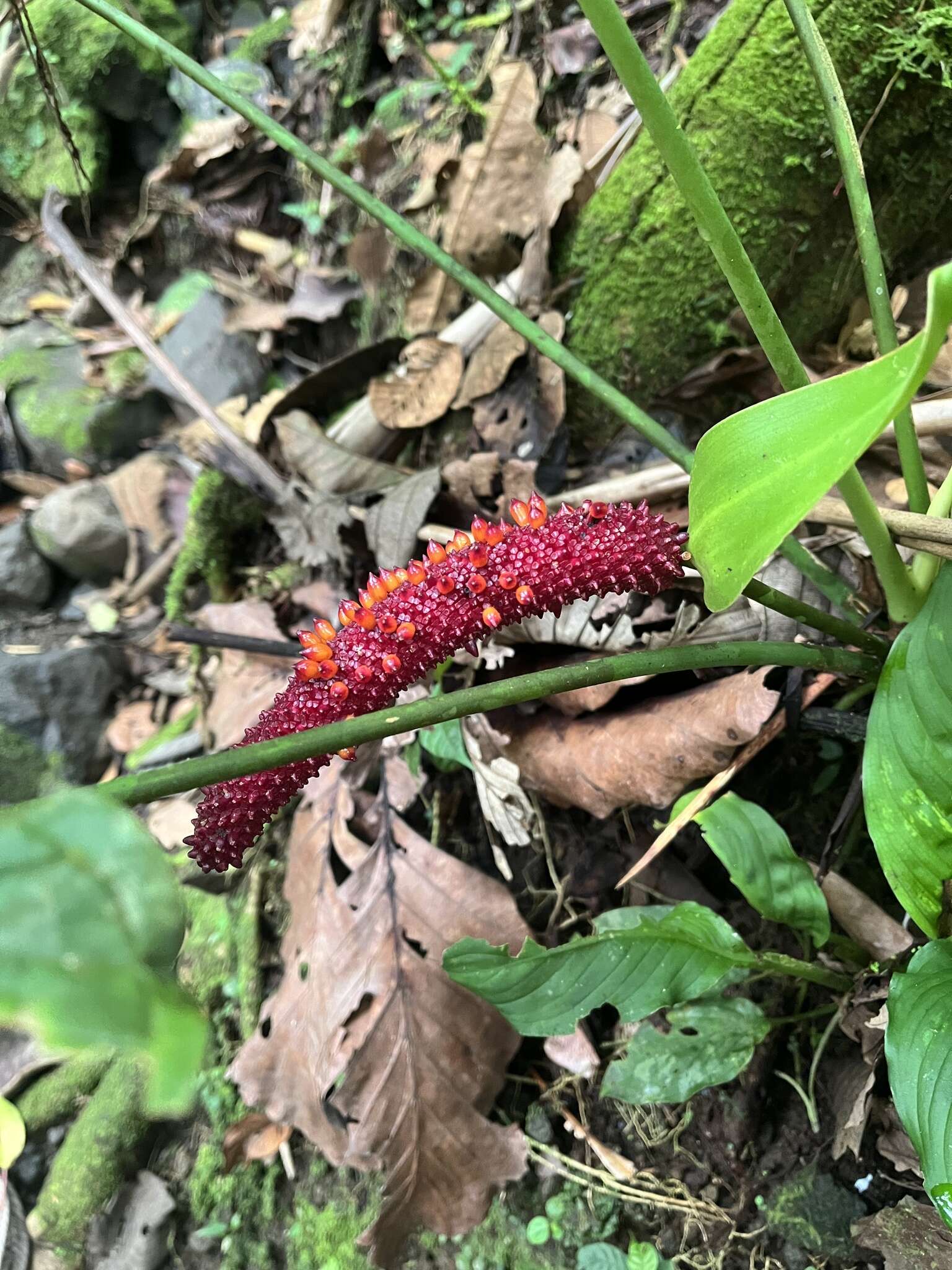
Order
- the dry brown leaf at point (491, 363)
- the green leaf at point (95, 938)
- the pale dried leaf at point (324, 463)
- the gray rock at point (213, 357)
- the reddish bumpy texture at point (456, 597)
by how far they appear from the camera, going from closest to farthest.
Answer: the green leaf at point (95, 938) → the reddish bumpy texture at point (456, 597) → the dry brown leaf at point (491, 363) → the pale dried leaf at point (324, 463) → the gray rock at point (213, 357)

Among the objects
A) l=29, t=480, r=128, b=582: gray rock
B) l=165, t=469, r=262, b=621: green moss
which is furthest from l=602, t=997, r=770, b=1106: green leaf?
l=29, t=480, r=128, b=582: gray rock

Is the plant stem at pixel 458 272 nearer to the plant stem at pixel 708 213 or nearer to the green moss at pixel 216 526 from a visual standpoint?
the plant stem at pixel 708 213

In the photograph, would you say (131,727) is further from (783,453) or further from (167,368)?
(783,453)

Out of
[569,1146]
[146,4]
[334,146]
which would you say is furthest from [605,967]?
[146,4]

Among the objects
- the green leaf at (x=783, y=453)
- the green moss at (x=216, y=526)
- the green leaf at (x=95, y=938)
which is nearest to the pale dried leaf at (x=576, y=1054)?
the green leaf at (x=783, y=453)

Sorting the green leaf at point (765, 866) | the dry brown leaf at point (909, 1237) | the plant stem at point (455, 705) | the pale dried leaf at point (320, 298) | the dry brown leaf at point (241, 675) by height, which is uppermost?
the pale dried leaf at point (320, 298)

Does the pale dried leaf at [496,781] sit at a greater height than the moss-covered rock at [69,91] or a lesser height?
lesser

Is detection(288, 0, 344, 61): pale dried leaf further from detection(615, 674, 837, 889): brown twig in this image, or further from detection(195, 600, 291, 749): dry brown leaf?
detection(615, 674, 837, 889): brown twig

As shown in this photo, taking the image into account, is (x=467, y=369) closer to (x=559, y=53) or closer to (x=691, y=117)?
(x=691, y=117)
